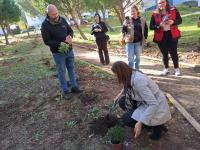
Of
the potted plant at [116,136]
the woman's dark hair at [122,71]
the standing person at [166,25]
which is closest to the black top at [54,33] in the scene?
the standing person at [166,25]

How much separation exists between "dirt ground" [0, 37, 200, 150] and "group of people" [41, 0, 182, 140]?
32cm

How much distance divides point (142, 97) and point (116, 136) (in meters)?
0.68

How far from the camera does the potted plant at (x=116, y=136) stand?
4.98 meters

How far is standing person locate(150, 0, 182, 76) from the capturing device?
8773 mm

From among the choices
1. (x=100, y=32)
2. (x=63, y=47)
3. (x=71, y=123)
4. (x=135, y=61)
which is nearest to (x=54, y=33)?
(x=63, y=47)

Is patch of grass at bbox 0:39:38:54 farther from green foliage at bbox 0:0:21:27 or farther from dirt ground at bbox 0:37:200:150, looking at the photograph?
dirt ground at bbox 0:37:200:150

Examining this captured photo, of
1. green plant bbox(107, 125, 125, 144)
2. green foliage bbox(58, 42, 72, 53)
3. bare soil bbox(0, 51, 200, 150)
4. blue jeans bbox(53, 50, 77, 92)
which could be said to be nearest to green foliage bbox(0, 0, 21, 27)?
bare soil bbox(0, 51, 200, 150)

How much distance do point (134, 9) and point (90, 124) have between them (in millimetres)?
3766

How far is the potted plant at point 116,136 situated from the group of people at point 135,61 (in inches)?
8.5

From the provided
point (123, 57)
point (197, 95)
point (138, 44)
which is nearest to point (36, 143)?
point (197, 95)

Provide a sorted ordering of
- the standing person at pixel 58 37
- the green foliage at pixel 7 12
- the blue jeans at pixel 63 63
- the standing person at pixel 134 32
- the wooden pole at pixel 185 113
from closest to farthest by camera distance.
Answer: the wooden pole at pixel 185 113 → the standing person at pixel 58 37 → the blue jeans at pixel 63 63 → the standing person at pixel 134 32 → the green foliage at pixel 7 12

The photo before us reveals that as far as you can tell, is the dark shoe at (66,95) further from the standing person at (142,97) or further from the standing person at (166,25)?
the standing person at (166,25)

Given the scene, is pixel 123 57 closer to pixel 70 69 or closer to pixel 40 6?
pixel 70 69

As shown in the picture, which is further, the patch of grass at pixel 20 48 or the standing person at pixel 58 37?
the patch of grass at pixel 20 48
